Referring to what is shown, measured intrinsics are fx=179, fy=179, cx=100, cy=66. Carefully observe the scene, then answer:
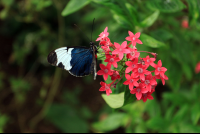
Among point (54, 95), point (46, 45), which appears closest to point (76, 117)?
point (54, 95)

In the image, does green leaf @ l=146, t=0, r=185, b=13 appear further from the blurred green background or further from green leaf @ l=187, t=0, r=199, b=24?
the blurred green background

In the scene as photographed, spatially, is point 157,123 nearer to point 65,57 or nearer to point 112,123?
point 112,123

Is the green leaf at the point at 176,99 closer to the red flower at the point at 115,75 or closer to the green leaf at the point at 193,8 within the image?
the green leaf at the point at 193,8

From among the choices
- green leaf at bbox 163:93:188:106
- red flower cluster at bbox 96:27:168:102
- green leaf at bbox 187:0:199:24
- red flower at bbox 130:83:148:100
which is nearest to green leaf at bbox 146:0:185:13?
green leaf at bbox 187:0:199:24

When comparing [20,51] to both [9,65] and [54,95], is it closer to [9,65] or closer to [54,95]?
[9,65]

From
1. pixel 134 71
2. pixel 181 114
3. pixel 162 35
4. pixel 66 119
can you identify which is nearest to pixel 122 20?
pixel 162 35
